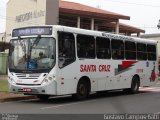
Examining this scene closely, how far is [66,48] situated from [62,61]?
1.92ft

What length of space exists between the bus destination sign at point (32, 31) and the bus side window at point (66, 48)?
19.9 inches

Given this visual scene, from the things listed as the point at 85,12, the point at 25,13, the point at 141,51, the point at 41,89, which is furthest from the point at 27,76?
the point at 25,13

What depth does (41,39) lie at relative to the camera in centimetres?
1769

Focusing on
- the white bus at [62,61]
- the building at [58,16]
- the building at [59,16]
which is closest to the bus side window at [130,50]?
the white bus at [62,61]

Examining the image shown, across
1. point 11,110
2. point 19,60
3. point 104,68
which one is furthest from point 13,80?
point 104,68

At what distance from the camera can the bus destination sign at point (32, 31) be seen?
17.6m

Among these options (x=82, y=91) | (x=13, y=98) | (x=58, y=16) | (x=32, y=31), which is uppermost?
(x=58, y=16)

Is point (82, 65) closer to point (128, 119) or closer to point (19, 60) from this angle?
point (19, 60)

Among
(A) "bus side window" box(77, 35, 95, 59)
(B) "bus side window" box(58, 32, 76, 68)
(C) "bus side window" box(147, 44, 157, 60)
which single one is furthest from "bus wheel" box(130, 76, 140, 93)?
(B) "bus side window" box(58, 32, 76, 68)

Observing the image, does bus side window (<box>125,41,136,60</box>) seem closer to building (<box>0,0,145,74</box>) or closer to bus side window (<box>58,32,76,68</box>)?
bus side window (<box>58,32,76,68</box>)

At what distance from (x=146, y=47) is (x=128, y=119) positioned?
12.5m

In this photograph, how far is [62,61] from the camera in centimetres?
1769

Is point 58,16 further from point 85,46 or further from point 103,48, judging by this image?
point 85,46

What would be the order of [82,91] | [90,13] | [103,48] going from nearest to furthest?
[82,91]
[103,48]
[90,13]
